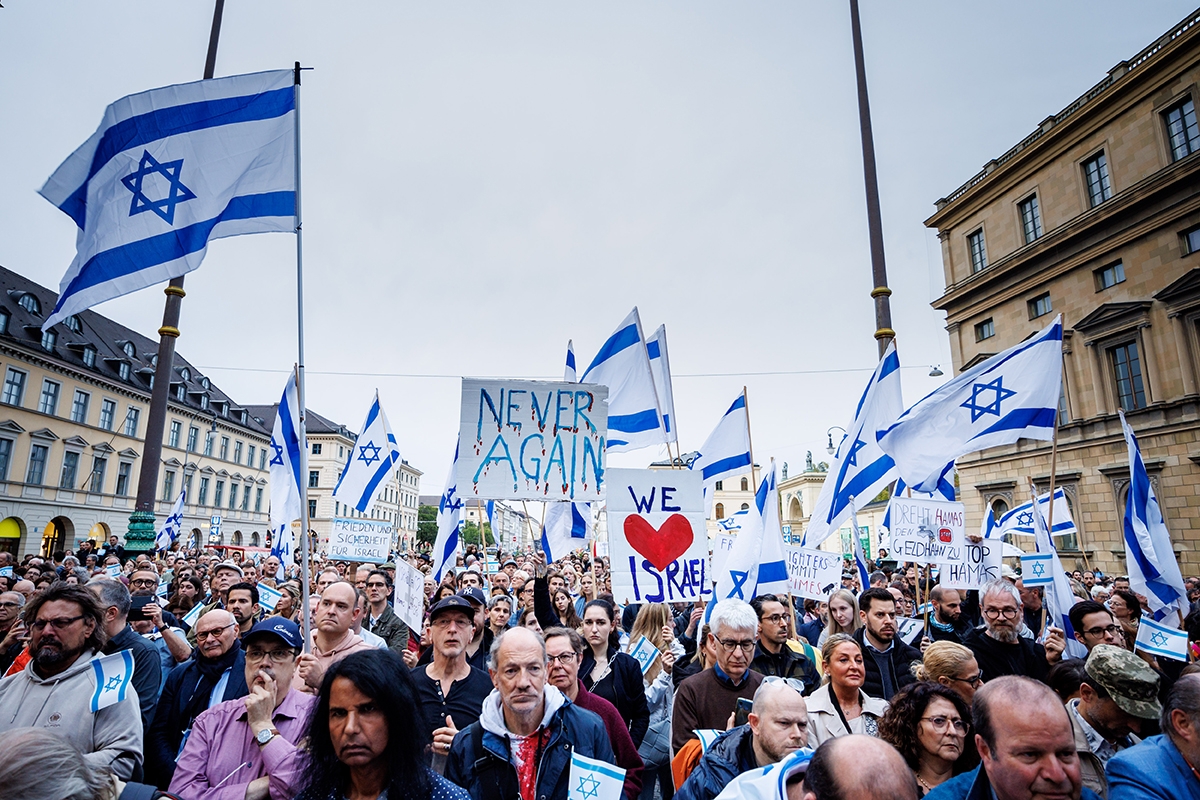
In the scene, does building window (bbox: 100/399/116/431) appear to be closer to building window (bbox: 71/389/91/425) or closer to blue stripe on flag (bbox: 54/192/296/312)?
building window (bbox: 71/389/91/425)

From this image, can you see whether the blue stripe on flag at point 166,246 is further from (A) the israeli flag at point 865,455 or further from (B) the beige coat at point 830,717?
(A) the israeli flag at point 865,455

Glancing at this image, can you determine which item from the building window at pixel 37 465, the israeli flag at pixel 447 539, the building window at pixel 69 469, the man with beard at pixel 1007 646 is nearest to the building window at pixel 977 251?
the israeli flag at pixel 447 539

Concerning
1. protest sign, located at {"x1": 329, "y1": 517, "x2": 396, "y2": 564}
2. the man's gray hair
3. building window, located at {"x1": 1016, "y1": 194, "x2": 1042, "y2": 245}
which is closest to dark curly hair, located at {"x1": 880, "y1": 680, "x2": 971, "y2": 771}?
the man's gray hair

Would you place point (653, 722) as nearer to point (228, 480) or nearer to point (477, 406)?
point (477, 406)

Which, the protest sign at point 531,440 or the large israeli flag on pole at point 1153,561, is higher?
the protest sign at point 531,440

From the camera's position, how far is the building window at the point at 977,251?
1280 inches

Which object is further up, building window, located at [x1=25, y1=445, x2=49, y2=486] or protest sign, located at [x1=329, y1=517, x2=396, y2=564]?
building window, located at [x1=25, y1=445, x2=49, y2=486]

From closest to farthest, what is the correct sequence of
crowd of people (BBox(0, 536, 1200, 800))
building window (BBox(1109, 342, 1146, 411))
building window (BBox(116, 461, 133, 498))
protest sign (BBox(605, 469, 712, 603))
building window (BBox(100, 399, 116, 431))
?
crowd of people (BBox(0, 536, 1200, 800)), protest sign (BBox(605, 469, 712, 603)), building window (BBox(1109, 342, 1146, 411)), building window (BBox(100, 399, 116, 431)), building window (BBox(116, 461, 133, 498))

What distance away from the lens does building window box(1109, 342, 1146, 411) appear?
2464cm

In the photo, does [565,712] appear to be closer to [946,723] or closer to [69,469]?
[946,723]

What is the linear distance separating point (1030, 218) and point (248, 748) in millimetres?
35564

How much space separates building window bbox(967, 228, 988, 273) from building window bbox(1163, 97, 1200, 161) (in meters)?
8.64

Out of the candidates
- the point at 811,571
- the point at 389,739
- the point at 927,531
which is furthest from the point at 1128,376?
the point at 389,739

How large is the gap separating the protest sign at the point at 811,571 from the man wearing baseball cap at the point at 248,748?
5.64 m
